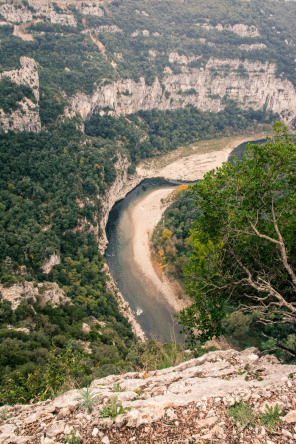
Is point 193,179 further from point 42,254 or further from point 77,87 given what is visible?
point 42,254

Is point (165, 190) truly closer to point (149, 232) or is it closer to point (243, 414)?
point (149, 232)

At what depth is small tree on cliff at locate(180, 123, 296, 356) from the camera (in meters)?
14.3

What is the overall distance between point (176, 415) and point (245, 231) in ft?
27.8

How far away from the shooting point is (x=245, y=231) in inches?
563

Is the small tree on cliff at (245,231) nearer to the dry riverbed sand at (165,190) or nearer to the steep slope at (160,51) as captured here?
the dry riverbed sand at (165,190)

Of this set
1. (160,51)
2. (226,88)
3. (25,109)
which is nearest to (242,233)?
(25,109)

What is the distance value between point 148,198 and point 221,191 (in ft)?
208

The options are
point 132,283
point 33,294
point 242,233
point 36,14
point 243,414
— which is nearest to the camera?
point 243,414

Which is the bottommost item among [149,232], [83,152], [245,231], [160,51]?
[149,232]

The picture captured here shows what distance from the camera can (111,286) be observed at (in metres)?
50.8

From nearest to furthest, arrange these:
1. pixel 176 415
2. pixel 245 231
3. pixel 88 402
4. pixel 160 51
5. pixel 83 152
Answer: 1. pixel 176 415
2. pixel 88 402
3. pixel 245 231
4. pixel 83 152
5. pixel 160 51

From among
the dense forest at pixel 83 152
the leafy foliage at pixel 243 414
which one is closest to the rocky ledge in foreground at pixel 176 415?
the leafy foliage at pixel 243 414

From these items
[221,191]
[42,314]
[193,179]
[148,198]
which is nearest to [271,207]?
[221,191]

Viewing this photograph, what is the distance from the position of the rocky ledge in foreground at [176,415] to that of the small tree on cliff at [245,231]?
4.64 metres
